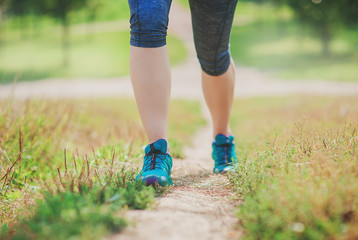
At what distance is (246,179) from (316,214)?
0.59 meters

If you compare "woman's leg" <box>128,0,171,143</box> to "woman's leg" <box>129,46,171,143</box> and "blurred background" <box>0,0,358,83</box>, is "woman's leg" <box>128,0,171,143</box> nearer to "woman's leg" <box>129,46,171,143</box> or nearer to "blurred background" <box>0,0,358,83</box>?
"woman's leg" <box>129,46,171,143</box>

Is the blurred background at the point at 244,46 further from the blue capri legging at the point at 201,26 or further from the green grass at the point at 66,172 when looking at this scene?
the blue capri legging at the point at 201,26

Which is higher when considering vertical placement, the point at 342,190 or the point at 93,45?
the point at 93,45

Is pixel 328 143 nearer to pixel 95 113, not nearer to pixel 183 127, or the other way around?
pixel 183 127

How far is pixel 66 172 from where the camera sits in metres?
1.71

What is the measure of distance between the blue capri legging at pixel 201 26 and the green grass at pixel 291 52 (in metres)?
14.1

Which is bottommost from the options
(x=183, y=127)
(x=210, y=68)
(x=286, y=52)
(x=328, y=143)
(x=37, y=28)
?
(x=183, y=127)

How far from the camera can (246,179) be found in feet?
5.74

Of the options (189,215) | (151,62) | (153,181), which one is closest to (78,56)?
(151,62)

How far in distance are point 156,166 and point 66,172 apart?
1.55 feet

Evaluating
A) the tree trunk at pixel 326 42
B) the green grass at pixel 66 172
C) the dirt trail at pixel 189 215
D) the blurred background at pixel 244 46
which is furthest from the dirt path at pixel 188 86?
the tree trunk at pixel 326 42

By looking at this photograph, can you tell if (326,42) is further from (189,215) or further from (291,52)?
(189,215)

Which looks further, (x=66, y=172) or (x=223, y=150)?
(x=223, y=150)

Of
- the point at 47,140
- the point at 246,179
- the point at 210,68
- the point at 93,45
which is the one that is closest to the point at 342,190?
the point at 246,179
